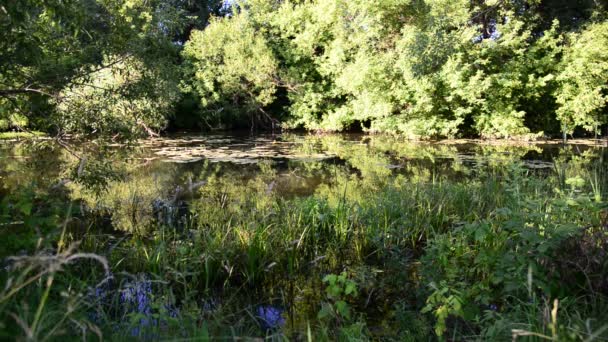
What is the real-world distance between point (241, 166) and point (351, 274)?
7489 mm

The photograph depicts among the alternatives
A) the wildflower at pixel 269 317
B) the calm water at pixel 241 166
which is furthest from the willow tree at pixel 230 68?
the wildflower at pixel 269 317

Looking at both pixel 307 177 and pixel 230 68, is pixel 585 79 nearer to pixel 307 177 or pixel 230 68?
pixel 307 177

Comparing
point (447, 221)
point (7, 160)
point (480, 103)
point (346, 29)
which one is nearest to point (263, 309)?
point (447, 221)

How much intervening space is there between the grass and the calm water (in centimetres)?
83

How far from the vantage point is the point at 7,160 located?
38.0 feet

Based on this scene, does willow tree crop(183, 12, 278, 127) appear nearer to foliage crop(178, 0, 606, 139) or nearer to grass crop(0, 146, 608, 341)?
foliage crop(178, 0, 606, 139)

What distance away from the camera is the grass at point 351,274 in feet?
7.76

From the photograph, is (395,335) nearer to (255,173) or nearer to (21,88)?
(21,88)

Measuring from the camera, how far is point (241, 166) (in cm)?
1139

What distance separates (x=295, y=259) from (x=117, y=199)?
4.13 meters

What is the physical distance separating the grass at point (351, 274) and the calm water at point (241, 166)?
0.83m

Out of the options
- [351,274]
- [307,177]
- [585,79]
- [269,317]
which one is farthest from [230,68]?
[269,317]

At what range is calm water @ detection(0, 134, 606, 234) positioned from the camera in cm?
666

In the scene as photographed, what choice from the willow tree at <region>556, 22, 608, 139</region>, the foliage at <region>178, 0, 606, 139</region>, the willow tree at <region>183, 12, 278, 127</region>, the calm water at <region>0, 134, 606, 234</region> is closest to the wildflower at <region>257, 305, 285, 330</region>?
the calm water at <region>0, 134, 606, 234</region>
